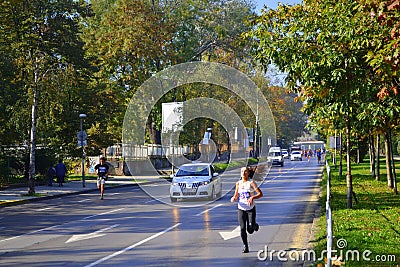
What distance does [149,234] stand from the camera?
1516cm

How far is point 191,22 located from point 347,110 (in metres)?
35.8

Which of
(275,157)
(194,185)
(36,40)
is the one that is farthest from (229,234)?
(275,157)

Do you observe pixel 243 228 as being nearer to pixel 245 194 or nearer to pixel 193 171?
pixel 245 194

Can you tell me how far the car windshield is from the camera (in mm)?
25072

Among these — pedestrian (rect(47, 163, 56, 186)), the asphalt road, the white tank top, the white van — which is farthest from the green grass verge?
the white van

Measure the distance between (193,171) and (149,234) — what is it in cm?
1036

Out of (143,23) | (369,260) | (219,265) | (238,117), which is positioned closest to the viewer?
(369,260)

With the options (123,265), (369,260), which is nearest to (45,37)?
(123,265)

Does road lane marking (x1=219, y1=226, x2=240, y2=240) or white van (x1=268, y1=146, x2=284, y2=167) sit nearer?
road lane marking (x1=219, y1=226, x2=240, y2=240)

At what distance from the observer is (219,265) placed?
1074 centimetres

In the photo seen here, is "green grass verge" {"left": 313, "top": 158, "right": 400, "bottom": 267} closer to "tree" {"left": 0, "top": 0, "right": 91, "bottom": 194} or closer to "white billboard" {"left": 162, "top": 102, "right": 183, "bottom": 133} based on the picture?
"tree" {"left": 0, "top": 0, "right": 91, "bottom": 194}

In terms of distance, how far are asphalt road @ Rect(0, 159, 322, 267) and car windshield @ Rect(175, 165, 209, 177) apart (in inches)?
47.5

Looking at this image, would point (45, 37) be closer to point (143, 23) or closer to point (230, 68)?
point (143, 23)

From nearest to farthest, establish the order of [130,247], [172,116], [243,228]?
[243,228] → [130,247] → [172,116]
